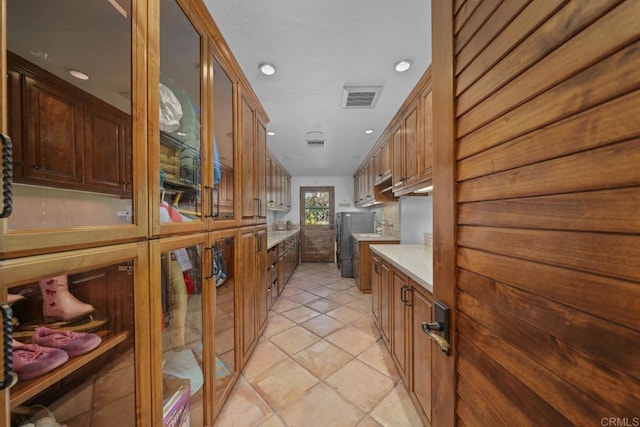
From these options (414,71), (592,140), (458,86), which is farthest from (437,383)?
(414,71)

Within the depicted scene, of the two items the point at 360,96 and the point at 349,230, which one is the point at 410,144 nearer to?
the point at 360,96

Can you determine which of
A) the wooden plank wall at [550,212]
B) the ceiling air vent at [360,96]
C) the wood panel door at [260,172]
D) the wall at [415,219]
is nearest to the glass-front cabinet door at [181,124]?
the wood panel door at [260,172]

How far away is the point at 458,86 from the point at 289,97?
1.89 metres

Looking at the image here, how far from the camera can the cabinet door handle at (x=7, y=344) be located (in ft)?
1.41

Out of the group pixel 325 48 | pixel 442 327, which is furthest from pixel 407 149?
pixel 442 327

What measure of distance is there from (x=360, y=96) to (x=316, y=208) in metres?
4.33

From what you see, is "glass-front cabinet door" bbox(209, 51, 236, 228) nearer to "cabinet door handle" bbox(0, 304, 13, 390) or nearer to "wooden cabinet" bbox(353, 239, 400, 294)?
"cabinet door handle" bbox(0, 304, 13, 390)

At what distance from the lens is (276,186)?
14.7 ft

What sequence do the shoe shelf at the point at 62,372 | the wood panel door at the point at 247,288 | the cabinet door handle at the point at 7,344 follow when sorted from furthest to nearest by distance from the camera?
the wood panel door at the point at 247,288 < the shoe shelf at the point at 62,372 < the cabinet door handle at the point at 7,344

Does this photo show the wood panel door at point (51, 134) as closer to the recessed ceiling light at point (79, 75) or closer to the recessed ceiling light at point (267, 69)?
the recessed ceiling light at point (79, 75)

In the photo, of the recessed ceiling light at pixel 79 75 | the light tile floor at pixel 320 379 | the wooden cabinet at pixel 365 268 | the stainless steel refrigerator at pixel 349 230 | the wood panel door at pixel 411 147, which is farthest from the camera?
the stainless steel refrigerator at pixel 349 230

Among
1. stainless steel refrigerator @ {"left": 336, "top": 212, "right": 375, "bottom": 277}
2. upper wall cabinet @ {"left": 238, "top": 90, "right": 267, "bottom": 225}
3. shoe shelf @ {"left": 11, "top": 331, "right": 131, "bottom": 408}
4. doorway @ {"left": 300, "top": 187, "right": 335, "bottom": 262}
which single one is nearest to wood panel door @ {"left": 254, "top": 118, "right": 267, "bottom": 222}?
upper wall cabinet @ {"left": 238, "top": 90, "right": 267, "bottom": 225}

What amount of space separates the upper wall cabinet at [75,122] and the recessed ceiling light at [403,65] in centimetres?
160

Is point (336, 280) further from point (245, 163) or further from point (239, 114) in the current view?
point (239, 114)
